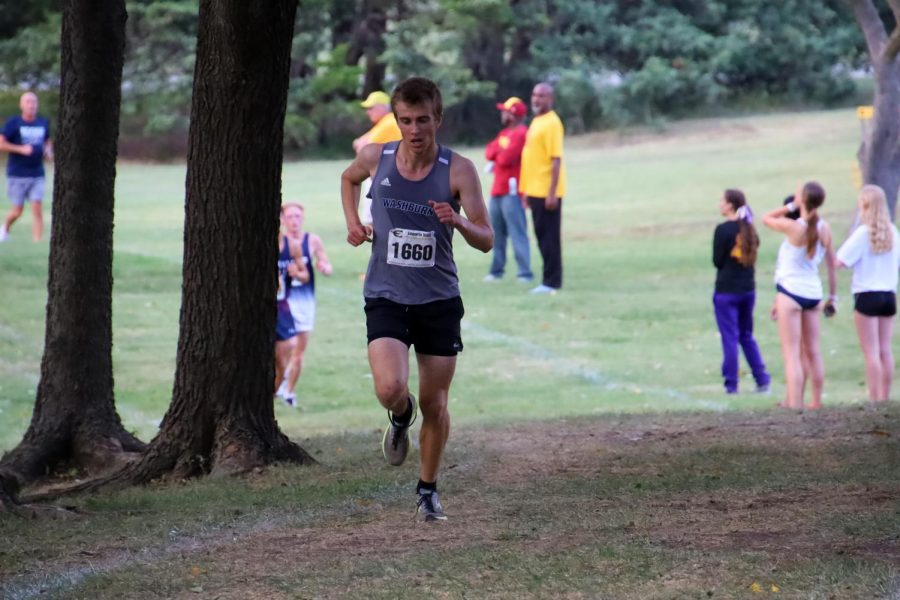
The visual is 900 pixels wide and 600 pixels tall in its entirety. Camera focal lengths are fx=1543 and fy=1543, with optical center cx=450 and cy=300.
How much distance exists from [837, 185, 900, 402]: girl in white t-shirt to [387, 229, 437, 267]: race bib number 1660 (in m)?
6.55

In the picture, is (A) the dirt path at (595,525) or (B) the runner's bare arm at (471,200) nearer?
(A) the dirt path at (595,525)

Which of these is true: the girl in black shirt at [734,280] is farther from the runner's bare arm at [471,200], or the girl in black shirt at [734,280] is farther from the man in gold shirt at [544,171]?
the runner's bare arm at [471,200]

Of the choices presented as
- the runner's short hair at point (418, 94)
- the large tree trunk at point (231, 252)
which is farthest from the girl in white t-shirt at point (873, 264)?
the runner's short hair at point (418, 94)

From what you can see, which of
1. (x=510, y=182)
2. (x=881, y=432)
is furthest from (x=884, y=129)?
(x=881, y=432)

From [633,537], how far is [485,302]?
40.6 feet

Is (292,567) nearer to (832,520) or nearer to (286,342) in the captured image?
(832,520)

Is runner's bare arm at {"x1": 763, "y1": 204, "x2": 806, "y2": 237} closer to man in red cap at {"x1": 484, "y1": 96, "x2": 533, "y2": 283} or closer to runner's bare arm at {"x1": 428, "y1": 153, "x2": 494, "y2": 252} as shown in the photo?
runner's bare arm at {"x1": 428, "y1": 153, "x2": 494, "y2": 252}

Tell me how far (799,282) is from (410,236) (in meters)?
6.32

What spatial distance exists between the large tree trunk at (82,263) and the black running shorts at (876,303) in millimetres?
5923

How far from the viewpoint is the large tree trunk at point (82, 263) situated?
9453 millimetres

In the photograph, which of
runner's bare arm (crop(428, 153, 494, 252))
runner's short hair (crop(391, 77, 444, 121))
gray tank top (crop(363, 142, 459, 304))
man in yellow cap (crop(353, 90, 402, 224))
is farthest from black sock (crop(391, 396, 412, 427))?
man in yellow cap (crop(353, 90, 402, 224))

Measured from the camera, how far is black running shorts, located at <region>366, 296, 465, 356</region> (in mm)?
6598

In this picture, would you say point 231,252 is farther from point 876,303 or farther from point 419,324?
point 876,303

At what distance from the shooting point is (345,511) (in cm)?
726
